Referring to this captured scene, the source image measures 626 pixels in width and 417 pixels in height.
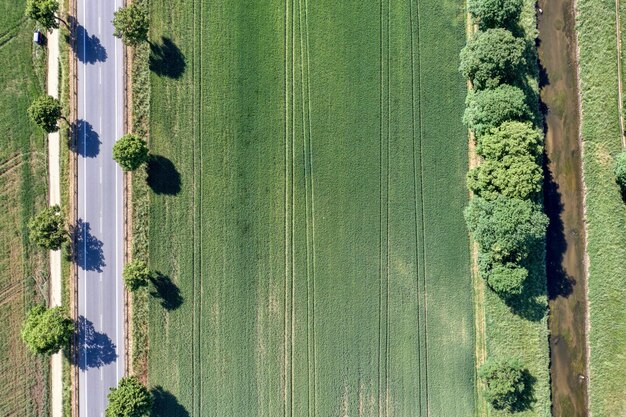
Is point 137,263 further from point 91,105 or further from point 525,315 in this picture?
point 525,315

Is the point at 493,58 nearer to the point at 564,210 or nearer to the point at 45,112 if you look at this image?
the point at 564,210

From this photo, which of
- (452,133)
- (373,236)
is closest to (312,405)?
(373,236)

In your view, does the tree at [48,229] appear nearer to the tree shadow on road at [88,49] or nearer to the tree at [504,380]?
the tree shadow on road at [88,49]

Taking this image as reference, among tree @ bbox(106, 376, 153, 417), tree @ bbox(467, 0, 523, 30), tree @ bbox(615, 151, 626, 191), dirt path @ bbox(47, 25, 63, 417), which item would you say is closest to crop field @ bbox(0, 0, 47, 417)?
dirt path @ bbox(47, 25, 63, 417)

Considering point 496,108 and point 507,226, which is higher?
point 496,108

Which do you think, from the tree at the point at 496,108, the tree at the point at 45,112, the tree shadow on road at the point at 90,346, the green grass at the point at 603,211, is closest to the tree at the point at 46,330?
the tree shadow on road at the point at 90,346

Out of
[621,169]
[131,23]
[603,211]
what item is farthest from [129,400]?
[621,169]
